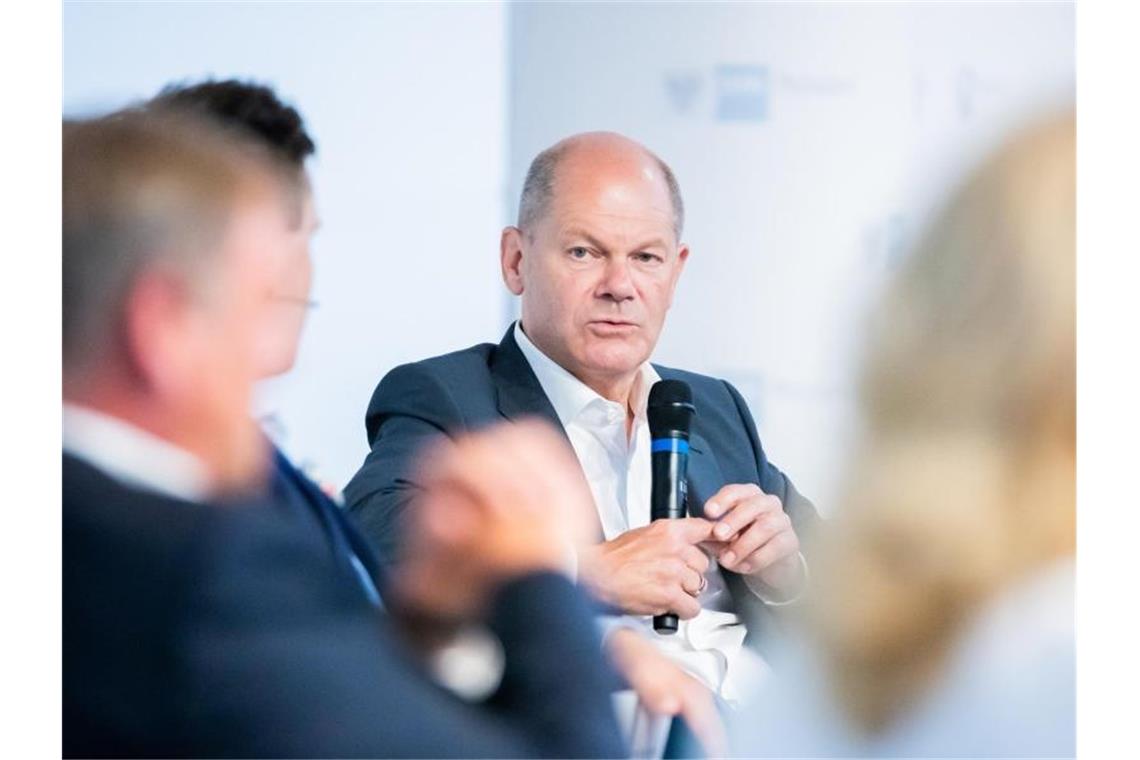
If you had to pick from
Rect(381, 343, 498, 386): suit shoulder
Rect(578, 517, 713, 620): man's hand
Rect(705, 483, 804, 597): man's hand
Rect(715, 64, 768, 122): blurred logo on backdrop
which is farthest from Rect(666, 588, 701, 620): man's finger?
Rect(715, 64, 768, 122): blurred logo on backdrop

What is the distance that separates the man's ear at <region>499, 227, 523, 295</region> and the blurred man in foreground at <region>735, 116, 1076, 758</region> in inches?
24.1

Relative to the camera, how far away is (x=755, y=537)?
7.11 ft

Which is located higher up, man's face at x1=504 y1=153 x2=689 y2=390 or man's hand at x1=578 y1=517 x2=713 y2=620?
man's face at x1=504 y1=153 x2=689 y2=390

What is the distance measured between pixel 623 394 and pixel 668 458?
135 mm

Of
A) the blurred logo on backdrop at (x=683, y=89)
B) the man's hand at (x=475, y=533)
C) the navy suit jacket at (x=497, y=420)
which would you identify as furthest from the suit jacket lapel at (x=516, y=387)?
the blurred logo on backdrop at (x=683, y=89)

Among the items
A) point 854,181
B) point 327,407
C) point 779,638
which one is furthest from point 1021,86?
point 327,407

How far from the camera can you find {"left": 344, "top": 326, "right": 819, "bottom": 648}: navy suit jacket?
2.02m

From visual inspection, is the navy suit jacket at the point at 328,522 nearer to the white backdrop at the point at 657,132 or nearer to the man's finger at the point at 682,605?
the white backdrop at the point at 657,132

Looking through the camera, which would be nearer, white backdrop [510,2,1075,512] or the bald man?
the bald man

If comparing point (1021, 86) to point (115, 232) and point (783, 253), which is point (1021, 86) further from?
point (115, 232)

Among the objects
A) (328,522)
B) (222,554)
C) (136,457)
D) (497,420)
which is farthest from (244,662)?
(497,420)

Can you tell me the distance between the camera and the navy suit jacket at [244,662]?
49.8 inches

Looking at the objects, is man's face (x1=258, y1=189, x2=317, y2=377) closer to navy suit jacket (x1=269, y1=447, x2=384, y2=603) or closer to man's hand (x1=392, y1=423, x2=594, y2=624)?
navy suit jacket (x1=269, y1=447, x2=384, y2=603)

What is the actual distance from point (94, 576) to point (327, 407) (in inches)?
29.7
